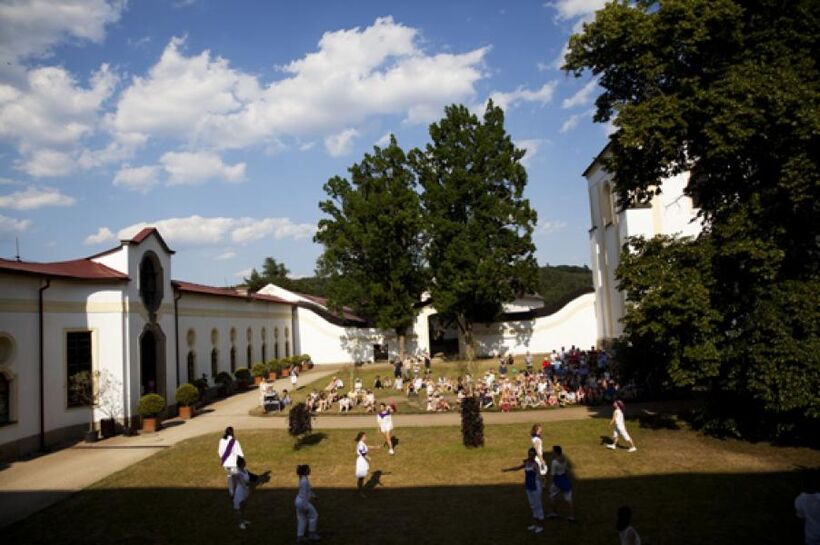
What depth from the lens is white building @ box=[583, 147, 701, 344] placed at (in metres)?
34.8

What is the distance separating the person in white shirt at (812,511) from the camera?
338 inches

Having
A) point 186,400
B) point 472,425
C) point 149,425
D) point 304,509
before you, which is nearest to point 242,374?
point 186,400

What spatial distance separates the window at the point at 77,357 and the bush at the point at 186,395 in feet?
14.3

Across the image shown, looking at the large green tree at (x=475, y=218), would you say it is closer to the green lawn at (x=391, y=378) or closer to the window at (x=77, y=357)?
the green lawn at (x=391, y=378)

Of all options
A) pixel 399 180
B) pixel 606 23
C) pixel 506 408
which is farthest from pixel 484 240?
pixel 606 23

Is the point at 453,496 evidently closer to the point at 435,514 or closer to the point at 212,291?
the point at 435,514

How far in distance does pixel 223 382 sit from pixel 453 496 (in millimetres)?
22836

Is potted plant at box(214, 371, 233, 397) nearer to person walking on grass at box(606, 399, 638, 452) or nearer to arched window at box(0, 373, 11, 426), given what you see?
arched window at box(0, 373, 11, 426)

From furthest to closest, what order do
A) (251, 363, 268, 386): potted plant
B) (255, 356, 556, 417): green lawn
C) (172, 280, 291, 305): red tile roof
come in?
(251, 363, 268, 386): potted plant → (172, 280, 291, 305): red tile roof → (255, 356, 556, 417): green lawn

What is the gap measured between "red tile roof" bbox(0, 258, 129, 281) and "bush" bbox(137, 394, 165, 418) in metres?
4.80

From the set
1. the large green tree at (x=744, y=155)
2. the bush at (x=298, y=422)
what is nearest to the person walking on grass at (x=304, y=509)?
the bush at (x=298, y=422)

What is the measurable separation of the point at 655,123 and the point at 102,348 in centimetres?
2108

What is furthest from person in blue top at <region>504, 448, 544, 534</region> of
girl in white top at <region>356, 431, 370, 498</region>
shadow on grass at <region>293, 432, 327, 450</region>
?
shadow on grass at <region>293, 432, 327, 450</region>

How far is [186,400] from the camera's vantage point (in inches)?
992
